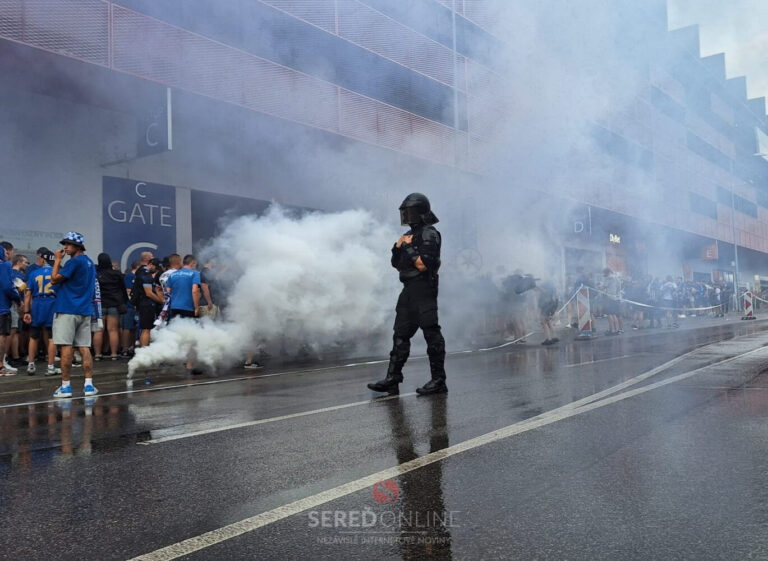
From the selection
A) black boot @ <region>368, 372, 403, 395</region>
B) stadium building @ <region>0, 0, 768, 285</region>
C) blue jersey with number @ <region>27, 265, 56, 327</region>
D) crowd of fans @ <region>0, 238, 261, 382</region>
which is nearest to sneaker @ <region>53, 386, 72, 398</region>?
crowd of fans @ <region>0, 238, 261, 382</region>

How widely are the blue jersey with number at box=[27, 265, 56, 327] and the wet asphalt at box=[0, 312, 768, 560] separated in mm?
2594

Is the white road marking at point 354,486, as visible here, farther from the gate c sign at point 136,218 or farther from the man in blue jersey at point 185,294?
the gate c sign at point 136,218

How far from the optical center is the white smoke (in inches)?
296

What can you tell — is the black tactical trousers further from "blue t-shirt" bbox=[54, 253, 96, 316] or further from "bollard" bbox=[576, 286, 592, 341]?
"bollard" bbox=[576, 286, 592, 341]

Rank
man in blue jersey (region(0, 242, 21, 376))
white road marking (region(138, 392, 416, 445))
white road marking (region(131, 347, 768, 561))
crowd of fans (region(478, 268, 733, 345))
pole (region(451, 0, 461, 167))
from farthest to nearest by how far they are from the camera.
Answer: crowd of fans (region(478, 268, 733, 345)) < pole (region(451, 0, 461, 167)) < man in blue jersey (region(0, 242, 21, 376)) < white road marking (region(138, 392, 416, 445)) < white road marking (region(131, 347, 768, 561))

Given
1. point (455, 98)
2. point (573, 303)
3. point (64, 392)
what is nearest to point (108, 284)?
point (64, 392)

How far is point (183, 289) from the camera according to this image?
762cm

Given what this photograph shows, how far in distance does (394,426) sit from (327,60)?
8290mm

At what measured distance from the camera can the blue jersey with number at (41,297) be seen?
777 cm

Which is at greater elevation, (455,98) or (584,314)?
(455,98)

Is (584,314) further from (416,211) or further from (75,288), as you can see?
(75,288)

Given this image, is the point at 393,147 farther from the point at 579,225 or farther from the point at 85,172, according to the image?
the point at 85,172

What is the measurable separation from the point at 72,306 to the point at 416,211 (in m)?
3.11

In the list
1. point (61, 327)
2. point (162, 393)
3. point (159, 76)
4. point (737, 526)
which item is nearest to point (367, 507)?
point (737, 526)
